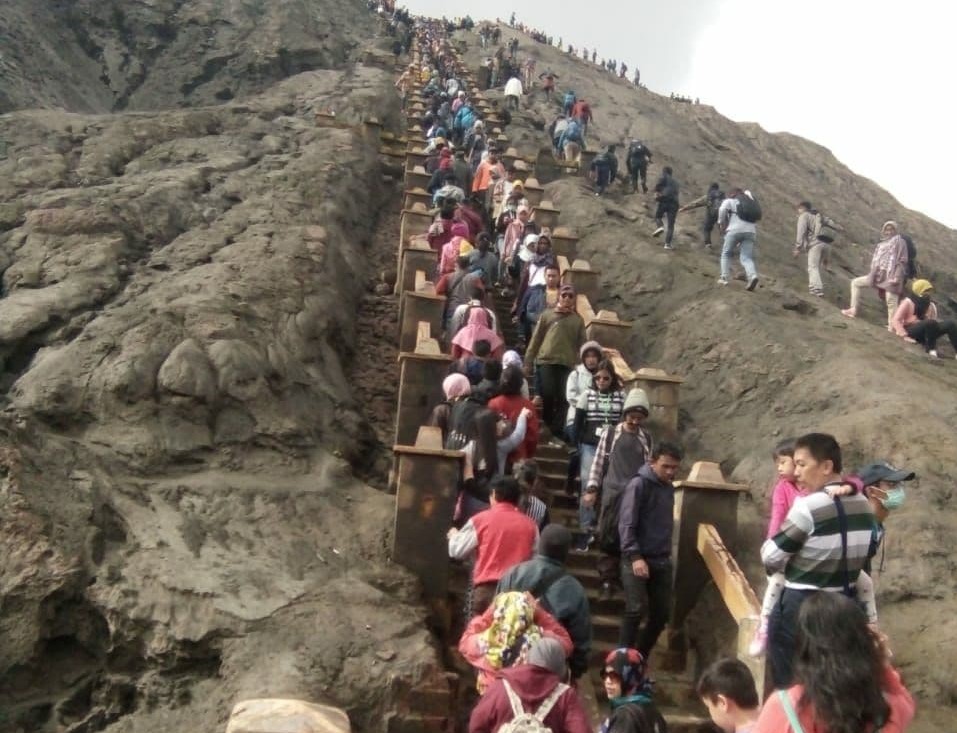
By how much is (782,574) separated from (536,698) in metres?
1.44

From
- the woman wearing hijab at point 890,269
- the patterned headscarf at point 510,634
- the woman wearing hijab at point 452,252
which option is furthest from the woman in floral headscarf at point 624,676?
the woman wearing hijab at point 890,269

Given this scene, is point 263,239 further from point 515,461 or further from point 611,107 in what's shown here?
point 611,107

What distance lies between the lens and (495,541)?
6.48 meters

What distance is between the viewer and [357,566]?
775cm

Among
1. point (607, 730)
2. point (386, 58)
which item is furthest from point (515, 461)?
point (386, 58)

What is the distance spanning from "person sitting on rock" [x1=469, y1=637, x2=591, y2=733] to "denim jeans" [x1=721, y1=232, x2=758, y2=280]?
10.8 meters

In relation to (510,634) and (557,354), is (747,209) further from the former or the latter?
(510,634)

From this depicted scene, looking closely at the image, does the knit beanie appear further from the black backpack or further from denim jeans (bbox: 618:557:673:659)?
the black backpack

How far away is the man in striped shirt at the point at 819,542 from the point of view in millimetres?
4699

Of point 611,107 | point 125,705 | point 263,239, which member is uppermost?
point 611,107

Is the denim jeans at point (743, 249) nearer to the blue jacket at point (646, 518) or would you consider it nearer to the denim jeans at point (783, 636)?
the blue jacket at point (646, 518)

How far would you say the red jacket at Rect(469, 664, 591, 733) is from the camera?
182 inches

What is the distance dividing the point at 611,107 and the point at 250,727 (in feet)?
113

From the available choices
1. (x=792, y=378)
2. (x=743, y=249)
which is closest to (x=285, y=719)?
(x=792, y=378)
